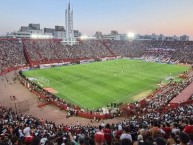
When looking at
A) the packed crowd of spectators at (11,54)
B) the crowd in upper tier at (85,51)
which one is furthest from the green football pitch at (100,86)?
the crowd in upper tier at (85,51)

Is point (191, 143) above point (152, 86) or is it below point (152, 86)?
above

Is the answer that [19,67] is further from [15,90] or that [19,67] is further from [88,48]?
[88,48]

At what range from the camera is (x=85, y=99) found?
125 ft

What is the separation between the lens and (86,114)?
102ft

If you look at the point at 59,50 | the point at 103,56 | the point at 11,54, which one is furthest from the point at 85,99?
the point at 103,56

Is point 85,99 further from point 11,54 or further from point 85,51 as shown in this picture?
point 85,51

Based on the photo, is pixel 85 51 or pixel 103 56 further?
pixel 103 56

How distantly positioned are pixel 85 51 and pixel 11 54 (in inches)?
1222

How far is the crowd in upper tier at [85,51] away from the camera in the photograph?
77.1 m

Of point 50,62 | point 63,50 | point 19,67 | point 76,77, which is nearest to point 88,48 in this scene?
point 63,50

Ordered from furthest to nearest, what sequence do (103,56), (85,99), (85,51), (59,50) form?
(103,56) < (85,51) < (59,50) < (85,99)

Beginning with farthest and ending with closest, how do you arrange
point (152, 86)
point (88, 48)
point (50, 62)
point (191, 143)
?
point (88, 48) → point (50, 62) → point (152, 86) → point (191, 143)

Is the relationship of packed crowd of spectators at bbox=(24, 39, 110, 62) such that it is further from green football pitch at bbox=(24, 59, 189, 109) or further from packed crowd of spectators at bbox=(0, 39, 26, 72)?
green football pitch at bbox=(24, 59, 189, 109)

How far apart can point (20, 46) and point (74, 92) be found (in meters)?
48.2
